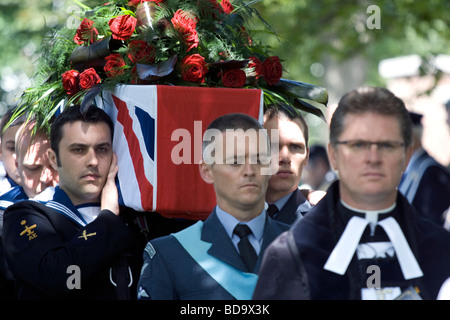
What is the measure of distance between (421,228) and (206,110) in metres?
1.47

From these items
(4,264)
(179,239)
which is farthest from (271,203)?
(4,264)

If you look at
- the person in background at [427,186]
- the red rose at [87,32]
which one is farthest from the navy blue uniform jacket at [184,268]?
the person in background at [427,186]

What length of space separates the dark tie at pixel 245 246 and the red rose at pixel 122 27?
4.42ft

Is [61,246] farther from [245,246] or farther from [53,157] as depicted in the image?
[245,246]

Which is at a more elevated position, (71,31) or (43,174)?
(71,31)

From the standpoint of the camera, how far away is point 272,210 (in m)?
4.27

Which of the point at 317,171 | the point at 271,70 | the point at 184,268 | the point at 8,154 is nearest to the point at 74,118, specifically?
the point at 271,70

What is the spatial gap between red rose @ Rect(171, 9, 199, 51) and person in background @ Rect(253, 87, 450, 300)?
1.51 m

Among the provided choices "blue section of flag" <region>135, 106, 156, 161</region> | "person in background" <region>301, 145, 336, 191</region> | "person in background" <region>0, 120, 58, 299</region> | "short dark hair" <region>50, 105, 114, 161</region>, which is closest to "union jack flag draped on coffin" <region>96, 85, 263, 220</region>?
"blue section of flag" <region>135, 106, 156, 161</region>

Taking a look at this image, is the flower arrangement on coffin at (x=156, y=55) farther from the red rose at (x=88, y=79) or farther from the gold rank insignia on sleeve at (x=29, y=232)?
the gold rank insignia on sleeve at (x=29, y=232)

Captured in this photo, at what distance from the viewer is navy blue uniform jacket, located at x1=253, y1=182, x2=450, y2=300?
2664mm

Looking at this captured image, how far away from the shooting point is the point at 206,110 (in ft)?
12.8
